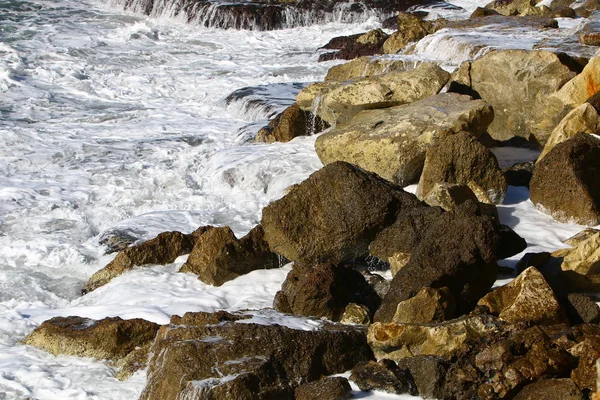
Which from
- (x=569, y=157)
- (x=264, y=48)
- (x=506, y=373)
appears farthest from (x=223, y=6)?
(x=506, y=373)

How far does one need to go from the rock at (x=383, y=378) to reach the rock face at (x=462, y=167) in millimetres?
2505

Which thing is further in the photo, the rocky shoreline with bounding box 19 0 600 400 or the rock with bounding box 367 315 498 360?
the rock with bounding box 367 315 498 360

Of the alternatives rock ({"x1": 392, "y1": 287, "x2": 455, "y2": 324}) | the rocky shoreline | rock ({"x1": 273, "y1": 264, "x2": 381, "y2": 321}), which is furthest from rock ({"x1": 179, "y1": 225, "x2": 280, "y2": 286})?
rock ({"x1": 392, "y1": 287, "x2": 455, "y2": 324})

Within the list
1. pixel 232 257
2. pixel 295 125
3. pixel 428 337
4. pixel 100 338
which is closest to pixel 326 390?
pixel 428 337

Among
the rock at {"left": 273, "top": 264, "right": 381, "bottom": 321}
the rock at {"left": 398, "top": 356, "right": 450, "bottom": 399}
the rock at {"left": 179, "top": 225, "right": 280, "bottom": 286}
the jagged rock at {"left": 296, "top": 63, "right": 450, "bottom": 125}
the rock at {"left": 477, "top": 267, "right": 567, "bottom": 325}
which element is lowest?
the rock at {"left": 179, "top": 225, "right": 280, "bottom": 286}

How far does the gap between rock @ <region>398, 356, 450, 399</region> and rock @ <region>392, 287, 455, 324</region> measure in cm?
45

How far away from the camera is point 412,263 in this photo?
5.35m

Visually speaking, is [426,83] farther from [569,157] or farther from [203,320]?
[203,320]

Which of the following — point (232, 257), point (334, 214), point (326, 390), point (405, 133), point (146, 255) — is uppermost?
point (405, 133)

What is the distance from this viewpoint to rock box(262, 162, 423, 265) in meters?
6.22

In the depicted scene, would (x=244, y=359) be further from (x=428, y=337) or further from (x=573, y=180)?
(x=573, y=180)

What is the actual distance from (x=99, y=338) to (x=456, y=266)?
2227mm

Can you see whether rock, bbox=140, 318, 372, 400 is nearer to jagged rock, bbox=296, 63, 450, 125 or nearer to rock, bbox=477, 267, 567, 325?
rock, bbox=477, 267, 567, 325

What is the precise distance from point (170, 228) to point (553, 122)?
363cm
